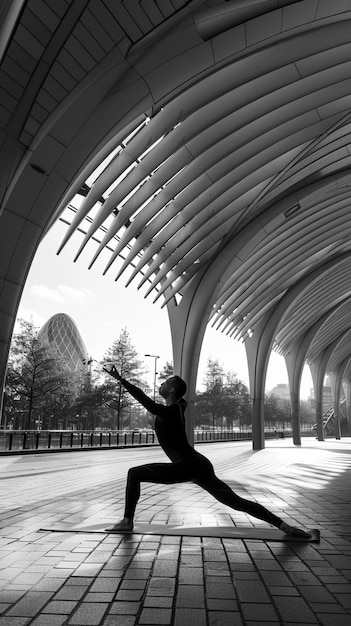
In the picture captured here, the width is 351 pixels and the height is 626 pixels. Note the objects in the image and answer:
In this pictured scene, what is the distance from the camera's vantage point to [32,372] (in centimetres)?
3438

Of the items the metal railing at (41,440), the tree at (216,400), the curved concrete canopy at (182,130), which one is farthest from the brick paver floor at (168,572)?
the tree at (216,400)

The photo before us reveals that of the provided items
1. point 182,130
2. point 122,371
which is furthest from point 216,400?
point 182,130

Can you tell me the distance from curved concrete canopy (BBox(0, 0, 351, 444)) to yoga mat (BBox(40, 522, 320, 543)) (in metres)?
2.59

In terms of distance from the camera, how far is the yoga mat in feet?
16.6

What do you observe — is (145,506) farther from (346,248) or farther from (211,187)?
(346,248)

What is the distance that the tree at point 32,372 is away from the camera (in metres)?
34.1

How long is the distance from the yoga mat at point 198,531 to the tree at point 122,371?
34758 millimetres

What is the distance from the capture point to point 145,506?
23.9ft

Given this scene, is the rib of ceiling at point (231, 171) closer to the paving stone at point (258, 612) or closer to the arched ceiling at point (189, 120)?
the arched ceiling at point (189, 120)

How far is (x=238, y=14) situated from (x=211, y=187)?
4994mm

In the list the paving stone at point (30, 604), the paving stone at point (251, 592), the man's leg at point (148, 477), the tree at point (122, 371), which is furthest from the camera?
the tree at point (122, 371)

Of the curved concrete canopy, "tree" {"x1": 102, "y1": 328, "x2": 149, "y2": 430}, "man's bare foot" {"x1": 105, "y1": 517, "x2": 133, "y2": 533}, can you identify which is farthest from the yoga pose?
"tree" {"x1": 102, "y1": 328, "x2": 149, "y2": 430}

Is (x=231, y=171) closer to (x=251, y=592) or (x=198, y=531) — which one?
(x=198, y=531)

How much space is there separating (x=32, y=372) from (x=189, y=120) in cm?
2683
